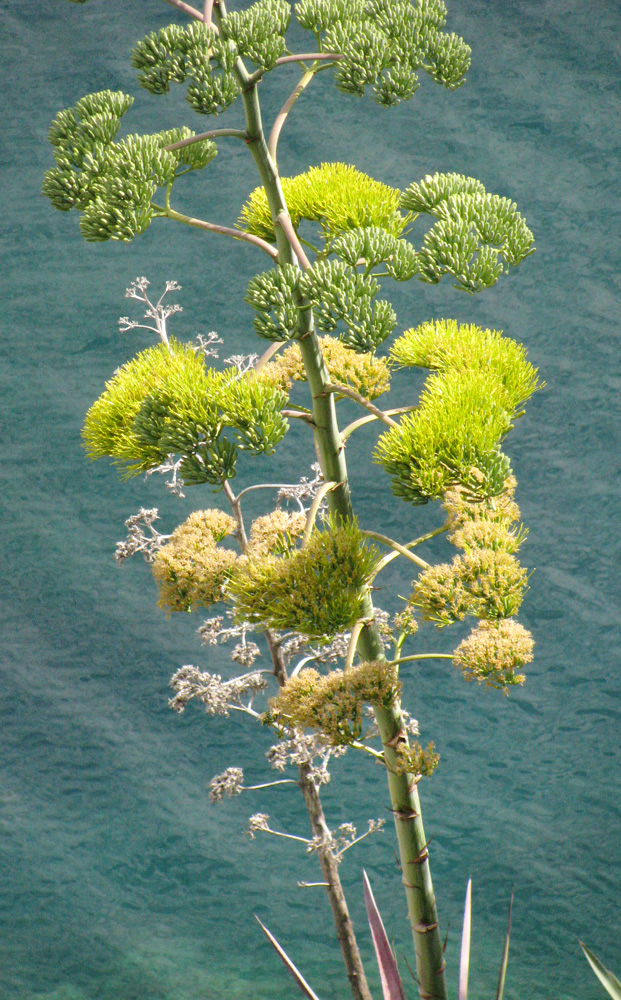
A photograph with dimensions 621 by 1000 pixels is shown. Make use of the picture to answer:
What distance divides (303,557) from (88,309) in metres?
2.24

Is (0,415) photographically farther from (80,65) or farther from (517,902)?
(517,902)

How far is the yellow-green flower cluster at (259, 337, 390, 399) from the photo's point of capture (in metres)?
1.91

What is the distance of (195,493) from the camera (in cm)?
351

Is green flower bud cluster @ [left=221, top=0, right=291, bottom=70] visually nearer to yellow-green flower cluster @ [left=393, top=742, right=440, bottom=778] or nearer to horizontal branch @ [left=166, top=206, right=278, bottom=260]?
horizontal branch @ [left=166, top=206, right=278, bottom=260]

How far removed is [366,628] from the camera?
6.05 feet

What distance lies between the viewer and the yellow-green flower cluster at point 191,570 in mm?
1833

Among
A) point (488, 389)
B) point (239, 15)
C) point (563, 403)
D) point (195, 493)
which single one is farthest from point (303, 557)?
point (563, 403)

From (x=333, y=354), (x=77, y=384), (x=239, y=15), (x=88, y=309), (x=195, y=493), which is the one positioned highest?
(x=88, y=309)

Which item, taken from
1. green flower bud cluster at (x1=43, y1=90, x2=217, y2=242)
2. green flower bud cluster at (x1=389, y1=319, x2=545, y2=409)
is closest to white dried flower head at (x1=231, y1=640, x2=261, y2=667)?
green flower bud cluster at (x1=389, y1=319, x2=545, y2=409)

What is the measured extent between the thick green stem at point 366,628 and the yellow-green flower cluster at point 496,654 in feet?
0.72

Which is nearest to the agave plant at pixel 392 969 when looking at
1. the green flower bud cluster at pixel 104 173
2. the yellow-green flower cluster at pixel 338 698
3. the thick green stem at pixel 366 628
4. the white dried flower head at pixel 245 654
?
the thick green stem at pixel 366 628

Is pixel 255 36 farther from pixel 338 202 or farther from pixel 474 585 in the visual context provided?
pixel 474 585

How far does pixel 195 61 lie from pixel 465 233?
1.58ft

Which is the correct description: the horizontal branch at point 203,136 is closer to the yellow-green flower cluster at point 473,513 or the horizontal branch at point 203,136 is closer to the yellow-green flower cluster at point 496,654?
the yellow-green flower cluster at point 473,513
